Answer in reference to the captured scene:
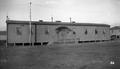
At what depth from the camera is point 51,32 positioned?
3156cm

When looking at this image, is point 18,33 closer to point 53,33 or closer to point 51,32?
point 51,32

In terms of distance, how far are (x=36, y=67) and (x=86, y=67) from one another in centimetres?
299

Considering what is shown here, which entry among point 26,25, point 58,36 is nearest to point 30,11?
point 26,25

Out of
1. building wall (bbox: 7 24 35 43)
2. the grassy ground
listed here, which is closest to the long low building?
→ building wall (bbox: 7 24 35 43)

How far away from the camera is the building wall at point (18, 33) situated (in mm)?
28344

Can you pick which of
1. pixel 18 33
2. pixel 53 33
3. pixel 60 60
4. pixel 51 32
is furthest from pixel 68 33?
pixel 60 60

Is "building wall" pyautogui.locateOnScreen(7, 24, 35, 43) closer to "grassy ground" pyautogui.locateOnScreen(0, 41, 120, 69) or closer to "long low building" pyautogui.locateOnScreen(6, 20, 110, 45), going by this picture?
"long low building" pyautogui.locateOnScreen(6, 20, 110, 45)

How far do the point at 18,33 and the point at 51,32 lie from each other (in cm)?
713

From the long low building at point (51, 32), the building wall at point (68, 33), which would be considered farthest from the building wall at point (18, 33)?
the building wall at point (68, 33)

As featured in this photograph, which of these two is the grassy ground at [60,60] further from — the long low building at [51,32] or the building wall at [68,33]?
the building wall at [68,33]

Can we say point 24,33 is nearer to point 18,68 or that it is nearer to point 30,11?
point 30,11

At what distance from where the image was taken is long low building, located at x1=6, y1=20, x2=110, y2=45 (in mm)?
28703

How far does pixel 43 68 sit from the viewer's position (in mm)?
8211

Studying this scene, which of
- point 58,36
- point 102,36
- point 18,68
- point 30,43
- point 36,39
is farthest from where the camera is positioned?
point 102,36
